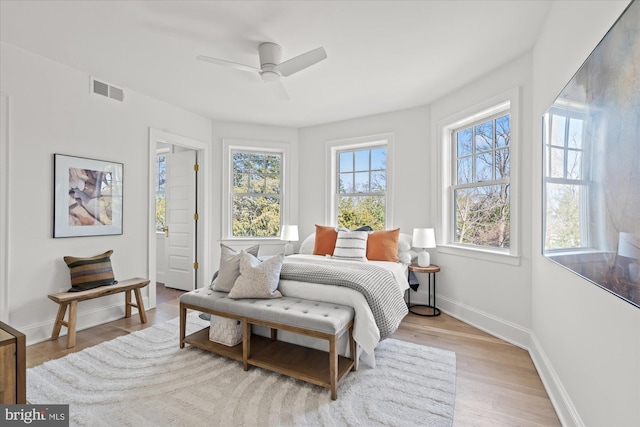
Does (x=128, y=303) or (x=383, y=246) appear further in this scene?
(x=383, y=246)

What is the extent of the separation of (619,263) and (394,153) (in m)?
3.32

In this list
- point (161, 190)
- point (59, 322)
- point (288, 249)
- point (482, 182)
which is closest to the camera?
point (59, 322)

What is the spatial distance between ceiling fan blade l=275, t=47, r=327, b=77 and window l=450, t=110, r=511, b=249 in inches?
82.1

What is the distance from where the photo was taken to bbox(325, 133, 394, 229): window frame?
4246 mm

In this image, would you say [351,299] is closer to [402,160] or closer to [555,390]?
[555,390]

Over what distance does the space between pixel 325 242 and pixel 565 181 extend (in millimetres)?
2681

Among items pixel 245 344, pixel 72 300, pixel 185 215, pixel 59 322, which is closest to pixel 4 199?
pixel 72 300

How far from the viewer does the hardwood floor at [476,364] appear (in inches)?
70.5

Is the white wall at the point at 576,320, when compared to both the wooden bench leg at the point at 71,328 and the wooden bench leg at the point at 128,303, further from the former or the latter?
the wooden bench leg at the point at 128,303

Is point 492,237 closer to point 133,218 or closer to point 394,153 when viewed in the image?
point 394,153

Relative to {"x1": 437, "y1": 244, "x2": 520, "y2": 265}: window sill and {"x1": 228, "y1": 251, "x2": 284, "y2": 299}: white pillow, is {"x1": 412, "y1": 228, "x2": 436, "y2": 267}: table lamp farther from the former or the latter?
{"x1": 228, "y1": 251, "x2": 284, "y2": 299}: white pillow

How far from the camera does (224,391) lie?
198 cm

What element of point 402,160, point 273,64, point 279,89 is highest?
point 273,64

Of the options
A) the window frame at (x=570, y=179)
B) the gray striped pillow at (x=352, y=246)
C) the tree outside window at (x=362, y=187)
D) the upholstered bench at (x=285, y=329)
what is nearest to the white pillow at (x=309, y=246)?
the gray striped pillow at (x=352, y=246)
